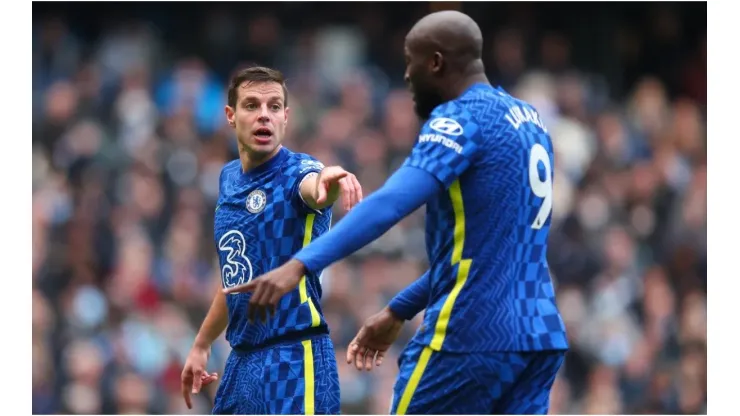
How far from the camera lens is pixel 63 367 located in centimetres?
1231

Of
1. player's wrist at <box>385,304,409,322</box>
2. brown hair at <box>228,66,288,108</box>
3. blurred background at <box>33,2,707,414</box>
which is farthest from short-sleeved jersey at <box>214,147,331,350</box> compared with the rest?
blurred background at <box>33,2,707,414</box>

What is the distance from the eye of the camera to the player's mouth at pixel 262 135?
6.53 m

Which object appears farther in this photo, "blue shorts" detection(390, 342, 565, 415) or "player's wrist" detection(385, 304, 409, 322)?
"player's wrist" detection(385, 304, 409, 322)

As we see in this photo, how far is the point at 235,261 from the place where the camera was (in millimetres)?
6414

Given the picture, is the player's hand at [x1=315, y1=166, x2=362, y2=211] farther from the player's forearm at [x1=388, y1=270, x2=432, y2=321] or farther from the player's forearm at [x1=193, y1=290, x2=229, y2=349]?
the player's forearm at [x1=193, y1=290, x2=229, y2=349]

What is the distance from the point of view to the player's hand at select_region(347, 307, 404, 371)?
19.3 feet

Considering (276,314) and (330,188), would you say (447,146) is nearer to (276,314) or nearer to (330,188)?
(330,188)

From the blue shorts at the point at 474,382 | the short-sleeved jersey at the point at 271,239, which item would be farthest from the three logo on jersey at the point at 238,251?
the blue shorts at the point at 474,382

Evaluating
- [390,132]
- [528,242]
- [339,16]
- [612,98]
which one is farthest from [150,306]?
[528,242]

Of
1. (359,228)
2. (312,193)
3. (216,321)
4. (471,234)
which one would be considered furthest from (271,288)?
(216,321)

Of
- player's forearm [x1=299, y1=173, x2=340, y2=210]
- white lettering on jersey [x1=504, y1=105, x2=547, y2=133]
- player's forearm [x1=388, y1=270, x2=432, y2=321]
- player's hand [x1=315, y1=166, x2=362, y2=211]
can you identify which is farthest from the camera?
player's forearm [x1=299, y1=173, x2=340, y2=210]

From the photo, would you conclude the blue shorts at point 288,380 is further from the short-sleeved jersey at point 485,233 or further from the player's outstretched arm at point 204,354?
the short-sleeved jersey at point 485,233

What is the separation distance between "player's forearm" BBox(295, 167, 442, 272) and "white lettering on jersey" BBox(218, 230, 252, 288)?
1.38m

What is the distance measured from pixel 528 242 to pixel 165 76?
10512 mm
